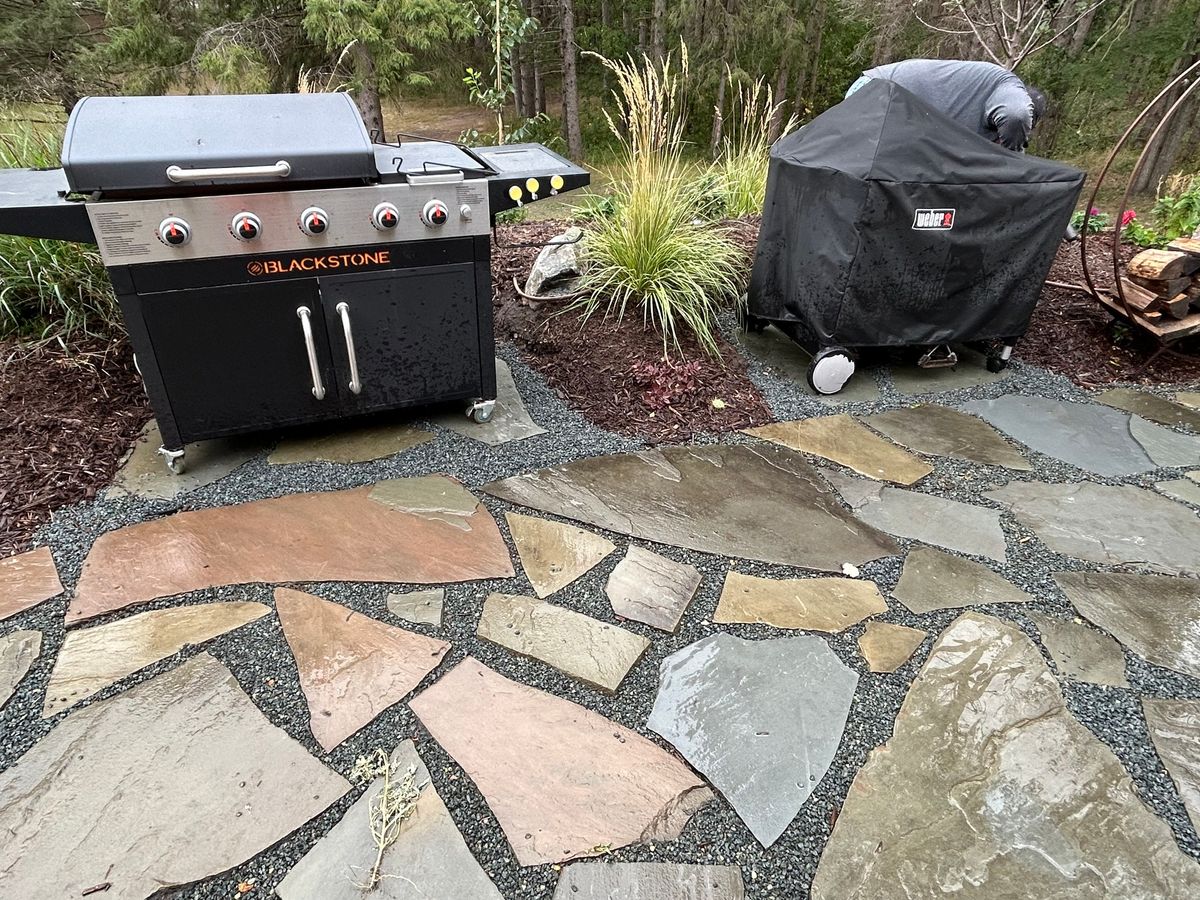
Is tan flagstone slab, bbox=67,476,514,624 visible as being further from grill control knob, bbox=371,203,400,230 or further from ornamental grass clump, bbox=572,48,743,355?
ornamental grass clump, bbox=572,48,743,355

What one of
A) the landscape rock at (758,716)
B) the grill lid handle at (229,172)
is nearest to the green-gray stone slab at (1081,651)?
the landscape rock at (758,716)

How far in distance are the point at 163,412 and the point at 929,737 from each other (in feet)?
7.60

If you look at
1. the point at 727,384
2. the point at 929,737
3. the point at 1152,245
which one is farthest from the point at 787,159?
the point at 1152,245

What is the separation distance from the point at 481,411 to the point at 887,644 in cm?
162

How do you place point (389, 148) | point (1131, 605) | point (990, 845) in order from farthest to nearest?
1. point (389, 148)
2. point (1131, 605)
3. point (990, 845)

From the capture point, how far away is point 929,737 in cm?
144

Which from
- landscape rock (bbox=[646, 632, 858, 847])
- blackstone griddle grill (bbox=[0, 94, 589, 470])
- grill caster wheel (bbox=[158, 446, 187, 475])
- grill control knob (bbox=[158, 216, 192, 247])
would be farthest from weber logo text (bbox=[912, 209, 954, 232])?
grill caster wheel (bbox=[158, 446, 187, 475])

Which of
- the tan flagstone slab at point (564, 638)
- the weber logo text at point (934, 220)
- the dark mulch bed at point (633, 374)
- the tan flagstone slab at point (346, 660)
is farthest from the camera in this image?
the dark mulch bed at point (633, 374)

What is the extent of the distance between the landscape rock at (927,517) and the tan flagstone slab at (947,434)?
1.24 ft

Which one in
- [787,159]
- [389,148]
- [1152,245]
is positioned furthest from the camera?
[1152,245]

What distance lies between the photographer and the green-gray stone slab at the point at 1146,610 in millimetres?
1680

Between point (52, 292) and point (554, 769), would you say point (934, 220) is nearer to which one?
point (554, 769)

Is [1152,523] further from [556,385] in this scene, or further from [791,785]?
[556,385]

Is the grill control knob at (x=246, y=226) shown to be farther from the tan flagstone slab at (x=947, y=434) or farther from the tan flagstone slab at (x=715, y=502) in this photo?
the tan flagstone slab at (x=947, y=434)
